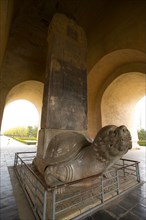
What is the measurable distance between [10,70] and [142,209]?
7.49 meters

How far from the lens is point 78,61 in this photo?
4.86m

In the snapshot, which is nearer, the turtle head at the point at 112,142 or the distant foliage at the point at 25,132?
the turtle head at the point at 112,142

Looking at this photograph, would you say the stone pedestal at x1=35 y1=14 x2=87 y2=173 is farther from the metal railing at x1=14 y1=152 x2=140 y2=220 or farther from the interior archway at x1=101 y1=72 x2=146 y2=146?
the interior archway at x1=101 y1=72 x2=146 y2=146

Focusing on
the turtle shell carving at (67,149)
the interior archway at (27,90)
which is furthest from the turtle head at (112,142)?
the interior archway at (27,90)

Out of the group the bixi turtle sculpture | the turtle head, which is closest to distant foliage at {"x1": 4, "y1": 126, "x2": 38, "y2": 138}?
the bixi turtle sculpture

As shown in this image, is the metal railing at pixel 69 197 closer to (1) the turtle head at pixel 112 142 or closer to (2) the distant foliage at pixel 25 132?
(1) the turtle head at pixel 112 142

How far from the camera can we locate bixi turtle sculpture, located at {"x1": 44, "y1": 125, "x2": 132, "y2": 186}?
2.00 m

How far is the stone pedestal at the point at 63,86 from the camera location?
376 cm

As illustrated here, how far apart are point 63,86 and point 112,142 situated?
9.15ft

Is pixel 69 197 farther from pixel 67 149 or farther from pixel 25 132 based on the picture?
pixel 25 132

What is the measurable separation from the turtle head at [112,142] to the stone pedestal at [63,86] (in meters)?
1.80

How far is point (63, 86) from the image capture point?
4223 mm

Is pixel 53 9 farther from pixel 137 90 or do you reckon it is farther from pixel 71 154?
pixel 71 154

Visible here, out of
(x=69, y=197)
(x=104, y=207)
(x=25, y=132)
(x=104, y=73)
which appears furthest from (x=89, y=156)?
(x=25, y=132)
